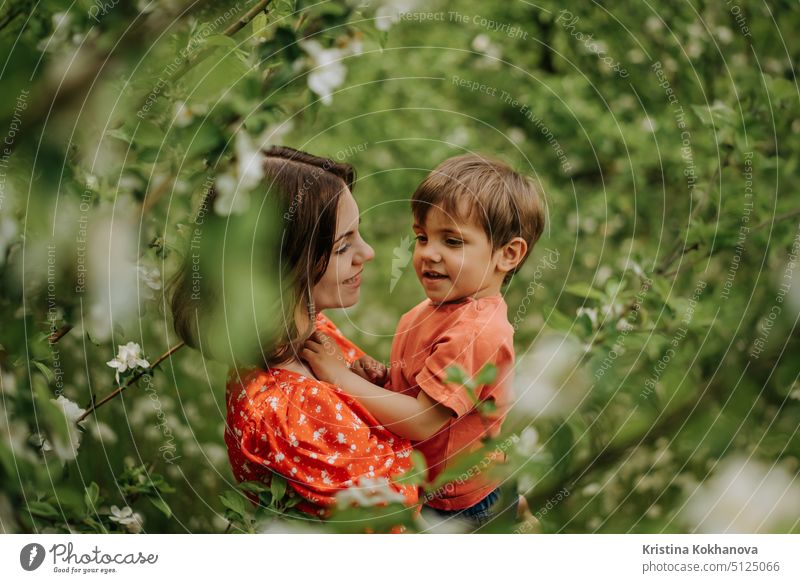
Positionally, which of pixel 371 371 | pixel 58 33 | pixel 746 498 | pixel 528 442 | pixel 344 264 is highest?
pixel 58 33

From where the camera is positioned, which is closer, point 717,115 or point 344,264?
point 344,264

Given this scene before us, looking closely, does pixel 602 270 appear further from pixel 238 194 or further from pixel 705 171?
pixel 238 194

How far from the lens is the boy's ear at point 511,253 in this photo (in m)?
0.96

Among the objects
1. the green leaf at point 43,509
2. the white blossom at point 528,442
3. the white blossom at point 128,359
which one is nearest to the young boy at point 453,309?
the white blossom at point 528,442

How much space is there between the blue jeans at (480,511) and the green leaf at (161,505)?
30 centimetres

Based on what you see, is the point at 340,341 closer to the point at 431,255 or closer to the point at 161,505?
the point at 431,255

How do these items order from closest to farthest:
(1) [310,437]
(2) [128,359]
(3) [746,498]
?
1. (1) [310,437]
2. (2) [128,359]
3. (3) [746,498]

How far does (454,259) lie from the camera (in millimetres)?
949

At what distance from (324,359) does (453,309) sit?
141mm

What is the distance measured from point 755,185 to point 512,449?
452mm

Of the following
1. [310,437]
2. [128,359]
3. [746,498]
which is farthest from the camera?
[746,498]

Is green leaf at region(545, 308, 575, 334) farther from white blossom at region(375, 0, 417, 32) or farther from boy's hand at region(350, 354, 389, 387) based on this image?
white blossom at region(375, 0, 417, 32)

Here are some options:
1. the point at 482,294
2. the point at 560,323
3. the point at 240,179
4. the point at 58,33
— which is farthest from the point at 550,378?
the point at 58,33

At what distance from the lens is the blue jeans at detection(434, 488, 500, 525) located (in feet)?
3.44
